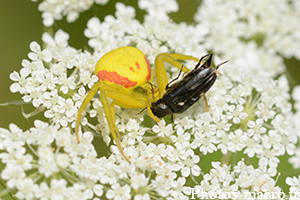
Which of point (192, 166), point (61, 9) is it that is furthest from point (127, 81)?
point (61, 9)

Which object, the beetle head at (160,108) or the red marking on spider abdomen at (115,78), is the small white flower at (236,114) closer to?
the beetle head at (160,108)

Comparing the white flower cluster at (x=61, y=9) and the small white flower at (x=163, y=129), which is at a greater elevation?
the white flower cluster at (x=61, y=9)

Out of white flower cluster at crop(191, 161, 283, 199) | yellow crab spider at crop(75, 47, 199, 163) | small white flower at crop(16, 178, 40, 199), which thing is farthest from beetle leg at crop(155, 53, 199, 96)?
small white flower at crop(16, 178, 40, 199)

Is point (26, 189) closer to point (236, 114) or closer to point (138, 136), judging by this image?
point (138, 136)

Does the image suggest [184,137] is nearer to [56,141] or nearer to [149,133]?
[149,133]

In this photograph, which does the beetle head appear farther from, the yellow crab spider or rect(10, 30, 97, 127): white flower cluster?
rect(10, 30, 97, 127): white flower cluster

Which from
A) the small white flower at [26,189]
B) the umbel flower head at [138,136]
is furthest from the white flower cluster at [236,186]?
the small white flower at [26,189]

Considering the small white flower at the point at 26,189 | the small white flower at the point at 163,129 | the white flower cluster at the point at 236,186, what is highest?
the small white flower at the point at 163,129
